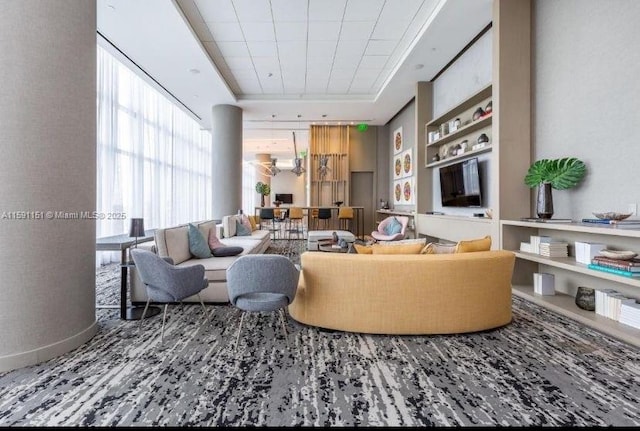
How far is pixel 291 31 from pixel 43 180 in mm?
4448

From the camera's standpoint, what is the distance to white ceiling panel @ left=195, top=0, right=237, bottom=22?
4672mm

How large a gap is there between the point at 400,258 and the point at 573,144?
2.73 meters

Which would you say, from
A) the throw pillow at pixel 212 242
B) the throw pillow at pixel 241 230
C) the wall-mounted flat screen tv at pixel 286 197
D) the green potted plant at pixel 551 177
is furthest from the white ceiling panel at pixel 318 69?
the wall-mounted flat screen tv at pixel 286 197

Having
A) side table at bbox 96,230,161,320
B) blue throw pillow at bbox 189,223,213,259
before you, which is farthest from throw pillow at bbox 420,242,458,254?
side table at bbox 96,230,161,320

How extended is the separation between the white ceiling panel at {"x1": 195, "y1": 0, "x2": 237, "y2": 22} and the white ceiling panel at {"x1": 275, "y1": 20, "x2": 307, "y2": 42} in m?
0.75

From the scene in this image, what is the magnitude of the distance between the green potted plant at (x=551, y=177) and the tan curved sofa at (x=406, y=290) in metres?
1.32

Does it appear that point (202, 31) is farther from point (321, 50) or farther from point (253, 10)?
point (321, 50)

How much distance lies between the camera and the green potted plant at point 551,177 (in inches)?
140

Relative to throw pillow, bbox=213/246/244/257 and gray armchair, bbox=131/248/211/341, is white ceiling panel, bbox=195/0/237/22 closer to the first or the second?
throw pillow, bbox=213/246/244/257

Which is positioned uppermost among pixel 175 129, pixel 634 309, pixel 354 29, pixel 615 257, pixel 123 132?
pixel 354 29

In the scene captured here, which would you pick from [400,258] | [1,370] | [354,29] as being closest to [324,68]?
[354,29]

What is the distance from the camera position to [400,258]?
2.85 metres

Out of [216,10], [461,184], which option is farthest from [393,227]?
[216,10]

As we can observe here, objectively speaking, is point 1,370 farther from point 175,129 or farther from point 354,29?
point 175,129
